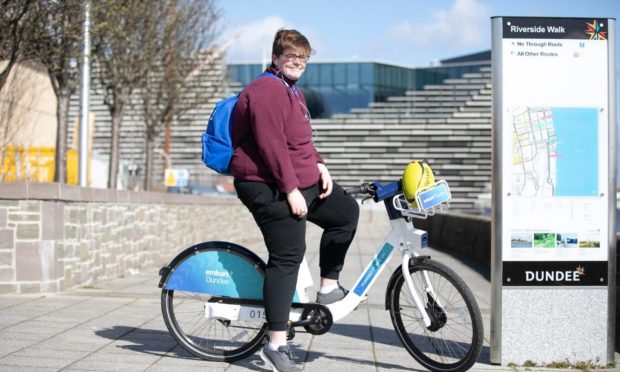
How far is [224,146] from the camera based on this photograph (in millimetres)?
4688

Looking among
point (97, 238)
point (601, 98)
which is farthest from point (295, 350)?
point (97, 238)

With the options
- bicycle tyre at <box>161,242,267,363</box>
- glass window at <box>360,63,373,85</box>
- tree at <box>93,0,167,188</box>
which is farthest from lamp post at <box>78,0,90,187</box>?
glass window at <box>360,63,373,85</box>

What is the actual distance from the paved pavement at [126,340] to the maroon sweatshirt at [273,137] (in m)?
1.10

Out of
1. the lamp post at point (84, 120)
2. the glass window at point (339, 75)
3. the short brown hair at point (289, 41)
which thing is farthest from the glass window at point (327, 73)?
the short brown hair at point (289, 41)

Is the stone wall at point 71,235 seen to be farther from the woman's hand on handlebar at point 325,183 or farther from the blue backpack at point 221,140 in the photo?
the woman's hand on handlebar at point 325,183

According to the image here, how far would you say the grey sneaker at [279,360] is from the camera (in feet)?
15.2

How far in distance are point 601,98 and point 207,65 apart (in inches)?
798

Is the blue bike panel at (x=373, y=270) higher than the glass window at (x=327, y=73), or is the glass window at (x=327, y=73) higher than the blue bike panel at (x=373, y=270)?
the glass window at (x=327, y=73)

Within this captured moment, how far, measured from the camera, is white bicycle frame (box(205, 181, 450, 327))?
187 inches

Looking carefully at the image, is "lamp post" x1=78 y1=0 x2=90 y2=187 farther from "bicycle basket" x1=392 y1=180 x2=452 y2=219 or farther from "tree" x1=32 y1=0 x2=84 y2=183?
"bicycle basket" x1=392 y1=180 x2=452 y2=219

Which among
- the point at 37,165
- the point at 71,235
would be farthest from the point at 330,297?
the point at 37,165

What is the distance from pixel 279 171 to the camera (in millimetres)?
4473

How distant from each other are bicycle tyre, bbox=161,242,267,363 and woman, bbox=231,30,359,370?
0.29 metres

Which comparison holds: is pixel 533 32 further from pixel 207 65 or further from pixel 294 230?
pixel 207 65
